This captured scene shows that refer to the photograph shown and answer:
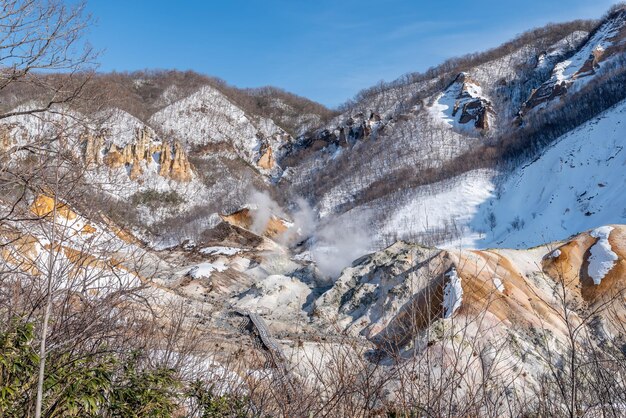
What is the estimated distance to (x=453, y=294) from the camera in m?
13.6

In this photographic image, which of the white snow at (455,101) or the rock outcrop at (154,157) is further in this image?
the white snow at (455,101)

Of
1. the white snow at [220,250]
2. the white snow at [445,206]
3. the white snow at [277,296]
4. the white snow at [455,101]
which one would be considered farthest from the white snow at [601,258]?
the white snow at [455,101]

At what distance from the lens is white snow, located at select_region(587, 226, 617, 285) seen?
16109 mm

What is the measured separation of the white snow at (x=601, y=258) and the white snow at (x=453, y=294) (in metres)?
5.46

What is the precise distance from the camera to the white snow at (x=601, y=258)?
16109 mm

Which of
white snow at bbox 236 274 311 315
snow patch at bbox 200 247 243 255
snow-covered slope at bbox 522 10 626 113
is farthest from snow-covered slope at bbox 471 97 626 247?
snow-covered slope at bbox 522 10 626 113

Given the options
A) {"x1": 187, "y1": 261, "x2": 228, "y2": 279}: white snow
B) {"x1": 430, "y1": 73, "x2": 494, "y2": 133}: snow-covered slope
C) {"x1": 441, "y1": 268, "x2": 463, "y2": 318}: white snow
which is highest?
{"x1": 430, "y1": 73, "x2": 494, "y2": 133}: snow-covered slope

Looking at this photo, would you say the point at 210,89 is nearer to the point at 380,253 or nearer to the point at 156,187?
the point at 156,187

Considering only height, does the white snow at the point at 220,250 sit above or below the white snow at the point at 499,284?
above

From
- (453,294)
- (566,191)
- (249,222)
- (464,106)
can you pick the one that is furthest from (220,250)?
(464,106)

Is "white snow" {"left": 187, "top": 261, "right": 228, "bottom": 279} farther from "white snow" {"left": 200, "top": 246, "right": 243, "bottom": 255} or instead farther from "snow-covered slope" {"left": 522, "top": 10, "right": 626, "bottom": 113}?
"snow-covered slope" {"left": 522, "top": 10, "right": 626, "bottom": 113}

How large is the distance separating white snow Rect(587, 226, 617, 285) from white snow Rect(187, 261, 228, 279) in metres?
17.2

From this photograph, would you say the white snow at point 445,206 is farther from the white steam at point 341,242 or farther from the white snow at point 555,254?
the white snow at point 555,254

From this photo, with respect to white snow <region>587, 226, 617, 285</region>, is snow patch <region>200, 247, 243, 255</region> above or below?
above
